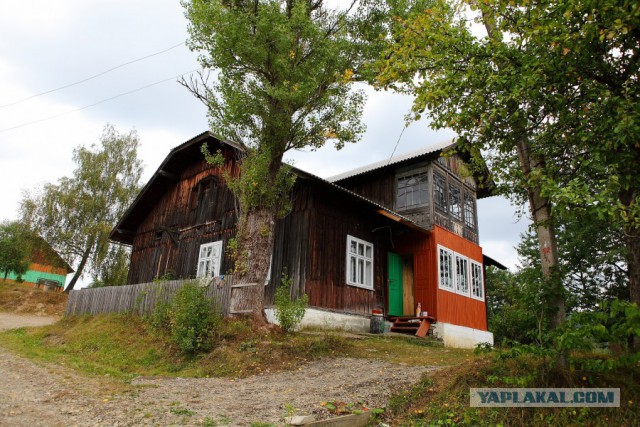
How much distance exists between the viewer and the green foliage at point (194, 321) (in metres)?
9.43

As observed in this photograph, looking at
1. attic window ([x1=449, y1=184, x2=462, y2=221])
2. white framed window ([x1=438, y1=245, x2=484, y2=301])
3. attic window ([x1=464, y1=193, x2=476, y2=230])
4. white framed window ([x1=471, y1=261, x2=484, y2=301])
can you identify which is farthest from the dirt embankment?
attic window ([x1=464, y1=193, x2=476, y2=230])

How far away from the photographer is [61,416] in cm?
509

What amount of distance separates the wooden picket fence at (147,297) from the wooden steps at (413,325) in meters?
5.99

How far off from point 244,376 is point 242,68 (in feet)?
24.1

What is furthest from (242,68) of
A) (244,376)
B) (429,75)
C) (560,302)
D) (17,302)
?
(17,302)

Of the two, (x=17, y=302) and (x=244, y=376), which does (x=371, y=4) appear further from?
(x=17, y=302)

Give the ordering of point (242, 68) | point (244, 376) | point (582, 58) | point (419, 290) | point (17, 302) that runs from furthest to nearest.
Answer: point (17, 302)
point (419, 290)
point (242, 68)
point (244, 376)
point (582, 58)

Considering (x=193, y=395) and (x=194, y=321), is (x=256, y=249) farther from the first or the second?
(x=193, y=395)

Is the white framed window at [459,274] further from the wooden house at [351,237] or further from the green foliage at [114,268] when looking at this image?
the green foliage at [114,268]

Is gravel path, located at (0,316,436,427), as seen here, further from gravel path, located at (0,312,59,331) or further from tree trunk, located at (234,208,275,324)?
gravel path, located at (0,312,59,331)

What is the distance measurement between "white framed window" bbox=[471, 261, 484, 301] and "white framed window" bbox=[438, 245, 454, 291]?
177 centimetres

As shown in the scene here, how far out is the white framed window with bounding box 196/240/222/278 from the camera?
14.9 m

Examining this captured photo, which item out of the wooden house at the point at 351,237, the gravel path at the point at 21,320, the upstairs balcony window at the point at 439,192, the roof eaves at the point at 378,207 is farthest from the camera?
the gravel path at the point at 21,320

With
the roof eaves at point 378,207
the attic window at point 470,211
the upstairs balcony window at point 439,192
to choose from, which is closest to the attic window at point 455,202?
the upstairs balcony window at point 439,192
